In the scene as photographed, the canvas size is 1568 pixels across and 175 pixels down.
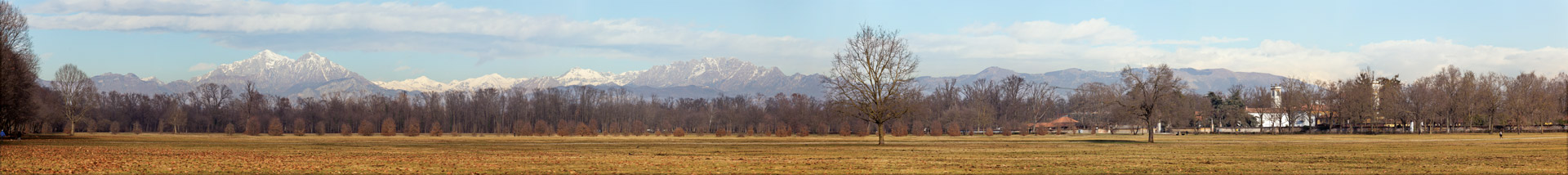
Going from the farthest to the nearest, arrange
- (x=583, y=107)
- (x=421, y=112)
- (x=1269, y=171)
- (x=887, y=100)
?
(x=583, y=107), (x=421, y=112), (x=887, y=100), (x=1269, y=171)

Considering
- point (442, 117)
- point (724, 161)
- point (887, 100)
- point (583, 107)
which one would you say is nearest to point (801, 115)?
point (583, 107)

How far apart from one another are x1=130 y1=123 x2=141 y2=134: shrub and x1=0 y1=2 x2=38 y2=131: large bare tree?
5889 centimetres

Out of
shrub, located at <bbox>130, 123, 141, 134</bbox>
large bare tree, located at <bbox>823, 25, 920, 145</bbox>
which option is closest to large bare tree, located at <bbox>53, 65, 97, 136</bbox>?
shrub, located at <bbox>130, 123, 141, 134</bbox>

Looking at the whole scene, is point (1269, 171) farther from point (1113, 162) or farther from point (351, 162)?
point (351, 162)

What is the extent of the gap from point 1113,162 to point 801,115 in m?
81.9

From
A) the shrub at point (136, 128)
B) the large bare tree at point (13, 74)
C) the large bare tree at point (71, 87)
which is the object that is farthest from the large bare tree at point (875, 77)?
the shrub at point (136, 128)

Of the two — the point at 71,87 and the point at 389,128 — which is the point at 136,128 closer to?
the point at 71,87

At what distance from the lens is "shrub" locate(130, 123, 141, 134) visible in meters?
117

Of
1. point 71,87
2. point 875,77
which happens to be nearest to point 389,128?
point 71,87

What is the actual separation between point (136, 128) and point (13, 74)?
7984 cm

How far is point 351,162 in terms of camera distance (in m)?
24.9

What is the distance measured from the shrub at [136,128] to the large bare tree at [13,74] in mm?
58891

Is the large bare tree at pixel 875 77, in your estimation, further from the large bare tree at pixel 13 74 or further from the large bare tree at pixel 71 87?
the large bare tree at pixel 71 87

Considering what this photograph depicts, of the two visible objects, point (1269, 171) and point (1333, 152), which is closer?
point (1269, 171)
